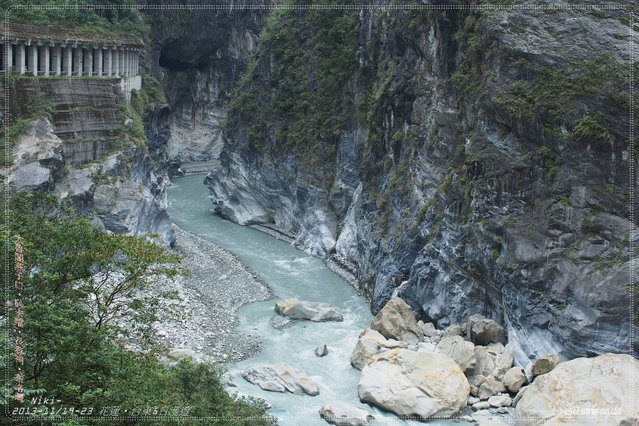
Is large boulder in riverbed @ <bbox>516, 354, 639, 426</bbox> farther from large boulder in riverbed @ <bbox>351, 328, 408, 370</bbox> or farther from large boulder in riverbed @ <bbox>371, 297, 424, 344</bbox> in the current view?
large boulder in riverbed @ <bbox>371, 297, 424, 344</bbox>

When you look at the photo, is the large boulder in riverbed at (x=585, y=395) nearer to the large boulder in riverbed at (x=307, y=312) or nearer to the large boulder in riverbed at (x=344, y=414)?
the large boulder in riverbed at (x=344, y=414)

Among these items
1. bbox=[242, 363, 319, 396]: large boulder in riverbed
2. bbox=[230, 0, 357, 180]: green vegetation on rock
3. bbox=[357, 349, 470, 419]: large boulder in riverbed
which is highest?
bbox=[230, 0, 357, 180]: green vegetation on rock

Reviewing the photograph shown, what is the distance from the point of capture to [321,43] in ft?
150

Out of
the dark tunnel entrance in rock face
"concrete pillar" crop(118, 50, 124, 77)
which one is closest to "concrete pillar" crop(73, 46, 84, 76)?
"concrete pillar" crop(118, 50, 124, 77)

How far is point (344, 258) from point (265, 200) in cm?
1009

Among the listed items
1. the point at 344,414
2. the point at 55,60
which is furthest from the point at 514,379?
the point at 55,60

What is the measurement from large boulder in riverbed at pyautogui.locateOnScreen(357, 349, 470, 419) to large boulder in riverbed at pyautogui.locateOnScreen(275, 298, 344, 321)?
6421 millimetres

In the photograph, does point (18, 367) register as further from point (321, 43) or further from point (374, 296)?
point (321, 43)

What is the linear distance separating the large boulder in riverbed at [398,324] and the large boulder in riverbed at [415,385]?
297 cm

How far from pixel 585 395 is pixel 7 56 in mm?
28543

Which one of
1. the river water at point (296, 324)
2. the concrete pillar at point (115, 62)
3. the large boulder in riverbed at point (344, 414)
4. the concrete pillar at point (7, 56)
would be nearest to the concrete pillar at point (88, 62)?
the concrete pillar at point (115, 62)

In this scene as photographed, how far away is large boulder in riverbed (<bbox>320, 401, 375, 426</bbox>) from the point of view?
21719 mm

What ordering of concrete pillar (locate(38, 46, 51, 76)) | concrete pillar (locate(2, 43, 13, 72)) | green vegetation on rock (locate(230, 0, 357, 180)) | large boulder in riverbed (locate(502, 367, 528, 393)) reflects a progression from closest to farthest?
large boulder in riverbed (locate(502, 367, 528, 393)), concrete pillar (locate(2, 43, 13, 72)), concrete pillar (locate(38, 46, 51, 76)), green vegetation on rock (locate(230, 0, 357, 180))

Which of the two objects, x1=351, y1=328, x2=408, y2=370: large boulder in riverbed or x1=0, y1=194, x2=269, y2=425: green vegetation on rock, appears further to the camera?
x1=351, y1=328, x2=408, y2=370: large boulder in riverbed
